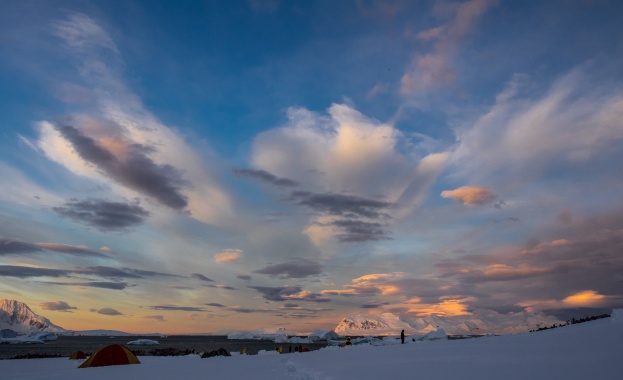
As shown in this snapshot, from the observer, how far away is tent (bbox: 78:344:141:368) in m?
28.7

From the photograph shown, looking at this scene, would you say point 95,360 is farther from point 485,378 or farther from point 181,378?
point 485,378

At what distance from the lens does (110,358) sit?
29422mm

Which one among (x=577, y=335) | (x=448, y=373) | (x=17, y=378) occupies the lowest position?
(x=17, y=378)

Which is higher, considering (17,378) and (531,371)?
(531,371)

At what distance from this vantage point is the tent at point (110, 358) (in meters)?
28.7

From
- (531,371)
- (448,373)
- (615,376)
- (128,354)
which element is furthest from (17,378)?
(615,376)

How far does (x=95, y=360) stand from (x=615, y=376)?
30651 millimetres

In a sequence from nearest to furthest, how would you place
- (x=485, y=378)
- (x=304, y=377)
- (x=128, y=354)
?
(x=485, y=378)
(x=304, y=377)
(x=128, y=354)

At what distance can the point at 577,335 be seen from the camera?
15.5 m

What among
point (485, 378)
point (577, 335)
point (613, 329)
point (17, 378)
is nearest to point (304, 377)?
point (485, 378)

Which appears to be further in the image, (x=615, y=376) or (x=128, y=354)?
(x=128, y=354)

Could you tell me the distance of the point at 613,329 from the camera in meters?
14.9

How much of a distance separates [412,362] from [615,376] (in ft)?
26.8

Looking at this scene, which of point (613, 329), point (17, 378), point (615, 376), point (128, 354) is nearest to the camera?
point (615, 376)
